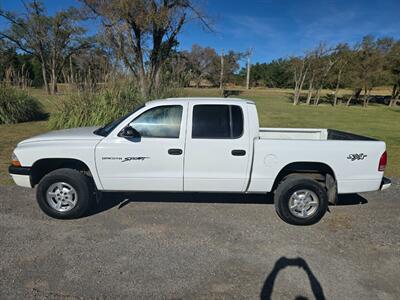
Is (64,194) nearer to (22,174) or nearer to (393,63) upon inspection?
(22,174)

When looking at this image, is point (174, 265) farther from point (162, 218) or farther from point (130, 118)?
point (130, 118)

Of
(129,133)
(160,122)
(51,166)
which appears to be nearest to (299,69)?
(160,122)

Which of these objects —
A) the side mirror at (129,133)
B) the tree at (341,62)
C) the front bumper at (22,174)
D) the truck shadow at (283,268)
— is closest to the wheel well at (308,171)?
the truck shadow at (283,268)

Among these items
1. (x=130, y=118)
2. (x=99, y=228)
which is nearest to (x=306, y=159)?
(x=130, y=118)

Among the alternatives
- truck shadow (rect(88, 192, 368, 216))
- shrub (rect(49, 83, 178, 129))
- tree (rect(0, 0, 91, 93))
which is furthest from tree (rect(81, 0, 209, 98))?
tree (rect(0, 0, 91, 93))

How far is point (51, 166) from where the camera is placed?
161 inches

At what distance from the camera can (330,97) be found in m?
44.4

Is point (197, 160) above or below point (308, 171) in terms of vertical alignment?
above

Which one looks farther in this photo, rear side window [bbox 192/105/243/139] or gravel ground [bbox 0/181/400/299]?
rear side window [bbox 192/105/243/139]

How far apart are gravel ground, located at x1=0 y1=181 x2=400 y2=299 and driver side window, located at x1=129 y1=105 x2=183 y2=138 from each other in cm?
125

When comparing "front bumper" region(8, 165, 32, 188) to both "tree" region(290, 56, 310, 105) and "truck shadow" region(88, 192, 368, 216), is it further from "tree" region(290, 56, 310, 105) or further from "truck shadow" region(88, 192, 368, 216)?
"tree" region(290, 56, 310, 105)

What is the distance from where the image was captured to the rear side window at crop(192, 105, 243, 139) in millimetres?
3855

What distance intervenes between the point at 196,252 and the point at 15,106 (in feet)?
42.1

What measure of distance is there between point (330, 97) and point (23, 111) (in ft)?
142
